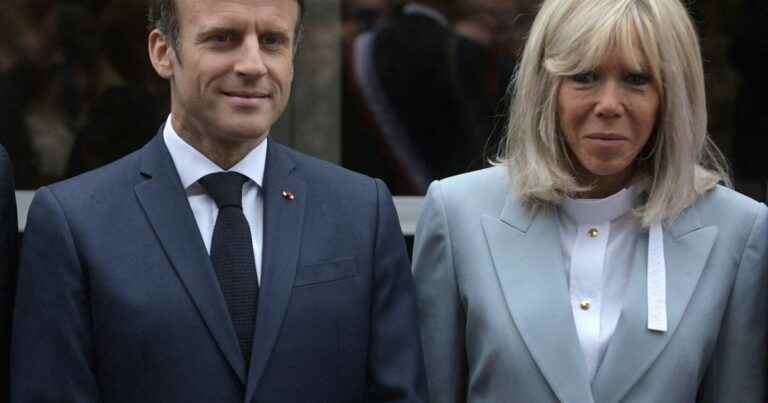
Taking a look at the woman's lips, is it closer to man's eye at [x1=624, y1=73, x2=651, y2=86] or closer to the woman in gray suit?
the woman in gray suit

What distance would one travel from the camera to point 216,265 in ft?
9.81

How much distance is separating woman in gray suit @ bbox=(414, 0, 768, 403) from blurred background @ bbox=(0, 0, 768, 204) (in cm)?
215

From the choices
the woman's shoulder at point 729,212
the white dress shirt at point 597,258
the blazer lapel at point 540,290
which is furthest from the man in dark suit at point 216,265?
the woman's shoulder at point 729,212

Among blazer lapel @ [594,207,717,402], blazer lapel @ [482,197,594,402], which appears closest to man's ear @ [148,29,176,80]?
blazer lapel @ [482,197,594,402]

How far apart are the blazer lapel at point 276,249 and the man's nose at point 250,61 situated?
249 millimetres

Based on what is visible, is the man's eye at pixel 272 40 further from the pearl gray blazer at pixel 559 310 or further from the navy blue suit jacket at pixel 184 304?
the pearl gray blazer at pixel 559 310

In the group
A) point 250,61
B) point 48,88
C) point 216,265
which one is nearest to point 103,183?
point 216,265

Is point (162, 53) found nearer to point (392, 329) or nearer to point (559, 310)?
point (392, 329)

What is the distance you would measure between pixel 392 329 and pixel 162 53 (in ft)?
2.61

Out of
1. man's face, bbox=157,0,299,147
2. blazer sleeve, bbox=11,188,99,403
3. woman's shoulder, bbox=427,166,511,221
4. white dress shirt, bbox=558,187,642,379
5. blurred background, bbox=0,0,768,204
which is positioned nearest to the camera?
blazer sleeve, bbox=11,188,99,403

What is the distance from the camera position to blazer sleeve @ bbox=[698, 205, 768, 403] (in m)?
3.22

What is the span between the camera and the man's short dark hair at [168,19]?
3066mm

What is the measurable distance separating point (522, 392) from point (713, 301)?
484 mm

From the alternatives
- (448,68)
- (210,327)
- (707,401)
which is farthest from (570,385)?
(448,68)
